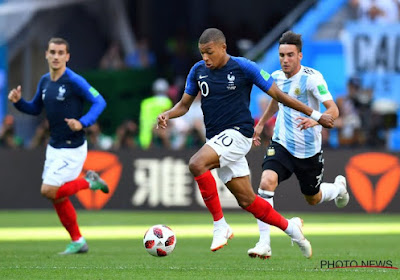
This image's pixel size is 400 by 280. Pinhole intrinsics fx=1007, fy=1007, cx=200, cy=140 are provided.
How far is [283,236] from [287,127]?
3.80 meters

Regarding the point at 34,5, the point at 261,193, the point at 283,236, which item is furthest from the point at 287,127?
the point at 34,5

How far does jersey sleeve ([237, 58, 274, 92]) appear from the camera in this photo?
33.4ft

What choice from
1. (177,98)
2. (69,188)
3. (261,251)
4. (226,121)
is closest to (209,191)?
(226,121)

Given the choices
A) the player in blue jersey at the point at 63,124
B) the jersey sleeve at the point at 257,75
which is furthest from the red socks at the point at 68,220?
the jersey sleeve at the point at 257,75

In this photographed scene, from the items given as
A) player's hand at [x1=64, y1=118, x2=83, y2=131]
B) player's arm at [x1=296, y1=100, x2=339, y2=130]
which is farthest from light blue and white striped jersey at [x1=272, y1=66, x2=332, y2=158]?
player's hand at [x1=64, y1=118, x2=83, y2=131]

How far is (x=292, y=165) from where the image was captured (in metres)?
11.4

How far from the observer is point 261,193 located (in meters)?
11.0

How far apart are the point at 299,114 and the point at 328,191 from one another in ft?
3.95

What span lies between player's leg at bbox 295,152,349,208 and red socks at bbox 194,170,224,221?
148cm

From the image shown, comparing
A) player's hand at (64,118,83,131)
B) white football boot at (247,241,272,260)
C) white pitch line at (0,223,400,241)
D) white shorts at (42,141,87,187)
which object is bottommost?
white pitch line at (0,223,400,241)

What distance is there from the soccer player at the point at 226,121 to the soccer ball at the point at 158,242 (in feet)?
1.96

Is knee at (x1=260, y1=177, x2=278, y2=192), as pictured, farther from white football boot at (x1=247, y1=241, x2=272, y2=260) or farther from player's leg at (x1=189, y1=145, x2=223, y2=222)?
player's leg at (x1=189, y1=145, x2=223, y2=222)

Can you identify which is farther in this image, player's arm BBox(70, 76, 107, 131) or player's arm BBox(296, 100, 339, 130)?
player's arm BBox(70, 76, 107, 131)

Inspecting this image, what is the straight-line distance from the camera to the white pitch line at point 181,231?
14.7 meters
